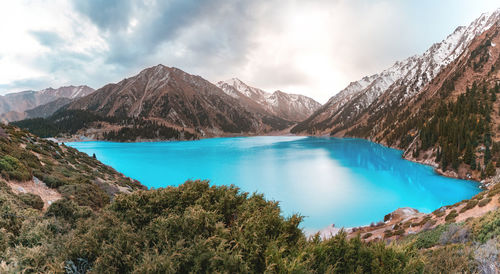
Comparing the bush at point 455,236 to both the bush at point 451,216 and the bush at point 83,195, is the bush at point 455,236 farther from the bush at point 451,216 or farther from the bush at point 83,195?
the bush at point 83,195

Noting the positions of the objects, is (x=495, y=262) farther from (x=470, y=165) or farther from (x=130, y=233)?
(x=470, y=165)

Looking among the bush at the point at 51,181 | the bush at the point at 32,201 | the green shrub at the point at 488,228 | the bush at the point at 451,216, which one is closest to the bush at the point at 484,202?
the bush at the point at 451,216

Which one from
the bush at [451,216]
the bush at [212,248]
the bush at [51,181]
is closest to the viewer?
the bush at [212,248]

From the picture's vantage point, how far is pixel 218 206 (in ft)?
25.5

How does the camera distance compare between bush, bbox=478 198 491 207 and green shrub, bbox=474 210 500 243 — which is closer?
green shrub, bbox=474 210 500 243

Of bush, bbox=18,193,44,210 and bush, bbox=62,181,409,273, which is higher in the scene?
bush, bbox=62,181,409,273

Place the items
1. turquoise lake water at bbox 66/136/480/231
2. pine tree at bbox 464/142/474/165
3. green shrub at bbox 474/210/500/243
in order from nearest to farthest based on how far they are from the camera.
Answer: green shrub at bbox 474/210/500/243 → turquoise lake water at bbox 66/136/480/231 → pine tree at bbox 464/142/474/165

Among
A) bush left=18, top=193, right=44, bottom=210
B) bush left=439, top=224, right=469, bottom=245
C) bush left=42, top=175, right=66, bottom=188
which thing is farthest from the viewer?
bush left=42, top=175, right=66, bottom=188

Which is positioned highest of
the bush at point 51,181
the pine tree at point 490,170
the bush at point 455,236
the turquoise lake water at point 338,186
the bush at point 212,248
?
the bush at point 212,248

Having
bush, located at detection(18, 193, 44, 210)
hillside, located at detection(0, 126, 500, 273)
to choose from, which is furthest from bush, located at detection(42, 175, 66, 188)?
hillside, located at detection(0, 126, 500, 273)

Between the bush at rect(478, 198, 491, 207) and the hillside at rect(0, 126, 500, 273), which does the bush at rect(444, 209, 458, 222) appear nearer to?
the bush at rect(478, 198, 491, 207)

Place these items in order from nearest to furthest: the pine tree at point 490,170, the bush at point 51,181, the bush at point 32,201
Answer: the bush at point 32,201
the bush at point 51,181
the pine tree at point 490,170

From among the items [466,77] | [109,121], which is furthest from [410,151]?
[109,121]

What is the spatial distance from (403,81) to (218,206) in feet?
718
